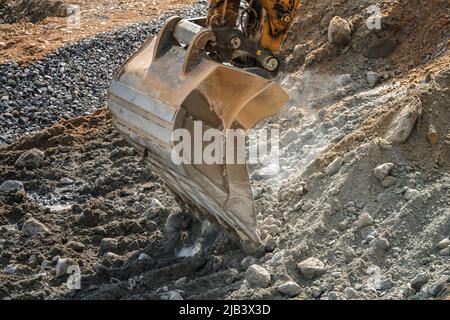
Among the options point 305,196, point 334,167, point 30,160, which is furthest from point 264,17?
point 30,160

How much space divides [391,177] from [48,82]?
558 centimetres

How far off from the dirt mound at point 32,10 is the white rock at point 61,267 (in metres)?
7.22

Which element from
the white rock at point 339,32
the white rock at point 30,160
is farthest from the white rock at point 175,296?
the white rock at point 339,32

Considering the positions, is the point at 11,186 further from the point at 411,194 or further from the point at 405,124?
the point at 411,194

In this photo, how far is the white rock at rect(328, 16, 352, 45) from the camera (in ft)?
33.8

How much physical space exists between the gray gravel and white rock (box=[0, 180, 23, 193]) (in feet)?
4.62

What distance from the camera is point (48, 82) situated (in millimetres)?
12219

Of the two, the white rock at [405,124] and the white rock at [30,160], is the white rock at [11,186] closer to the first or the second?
the white rock at [30,160]

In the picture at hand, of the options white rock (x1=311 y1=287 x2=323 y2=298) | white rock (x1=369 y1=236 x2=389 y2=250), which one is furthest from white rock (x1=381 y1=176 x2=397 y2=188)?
white rock (x1=311 y1=287 x2=323 y2=298)

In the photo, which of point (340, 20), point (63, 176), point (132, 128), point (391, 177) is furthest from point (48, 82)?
point (391, 177)

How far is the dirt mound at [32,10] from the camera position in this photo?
49.1 feet

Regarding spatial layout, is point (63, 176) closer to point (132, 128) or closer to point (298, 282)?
point (132, 128)

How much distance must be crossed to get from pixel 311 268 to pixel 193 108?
140 cm

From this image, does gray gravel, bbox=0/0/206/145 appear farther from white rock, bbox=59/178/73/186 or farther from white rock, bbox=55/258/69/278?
white rock, bbox=55/258/69/278
